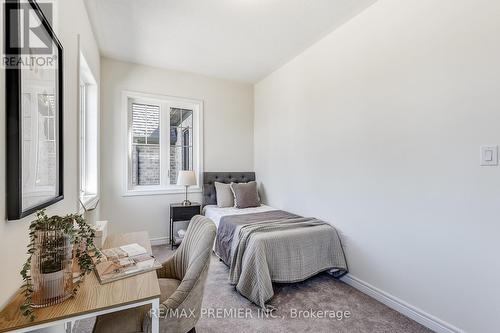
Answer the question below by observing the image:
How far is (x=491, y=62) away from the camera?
157 cm

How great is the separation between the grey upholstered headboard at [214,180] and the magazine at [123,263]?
2.40m

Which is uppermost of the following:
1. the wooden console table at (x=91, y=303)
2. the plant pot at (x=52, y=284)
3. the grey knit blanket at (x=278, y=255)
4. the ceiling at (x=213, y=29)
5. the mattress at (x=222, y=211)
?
the ceiling at (x=213, y=29)

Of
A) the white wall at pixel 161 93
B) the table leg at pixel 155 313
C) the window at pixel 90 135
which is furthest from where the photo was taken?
the white wall at pixel 161 93

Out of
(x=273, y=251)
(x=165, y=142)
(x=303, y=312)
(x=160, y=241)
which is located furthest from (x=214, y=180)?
(x=303, y=312)

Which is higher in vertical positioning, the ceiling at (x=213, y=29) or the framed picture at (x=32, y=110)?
the ceiling at (x=213, y=29)

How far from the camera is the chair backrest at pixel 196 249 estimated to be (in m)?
1.38

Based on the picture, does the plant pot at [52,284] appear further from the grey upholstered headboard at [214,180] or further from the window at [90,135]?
the grey upholstered headboard at [214,180]

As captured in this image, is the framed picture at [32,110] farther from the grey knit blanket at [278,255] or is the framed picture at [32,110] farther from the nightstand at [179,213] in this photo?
the nightstand at [179,213]

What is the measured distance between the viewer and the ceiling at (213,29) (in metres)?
2.32

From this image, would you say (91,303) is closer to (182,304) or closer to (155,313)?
(155,313)

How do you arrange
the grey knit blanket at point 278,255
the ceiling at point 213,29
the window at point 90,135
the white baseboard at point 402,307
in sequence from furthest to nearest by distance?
the window at point 90,135, the ceiling at point 213,29, the grey knit blanket at point 278,255, the white baseboard at point 402,307

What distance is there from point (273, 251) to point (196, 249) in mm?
1049

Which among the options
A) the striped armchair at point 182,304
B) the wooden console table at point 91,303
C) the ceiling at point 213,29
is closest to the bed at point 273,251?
the striped armchair at point 182,304

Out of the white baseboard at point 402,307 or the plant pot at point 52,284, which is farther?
the white baseboard at point 402,307
